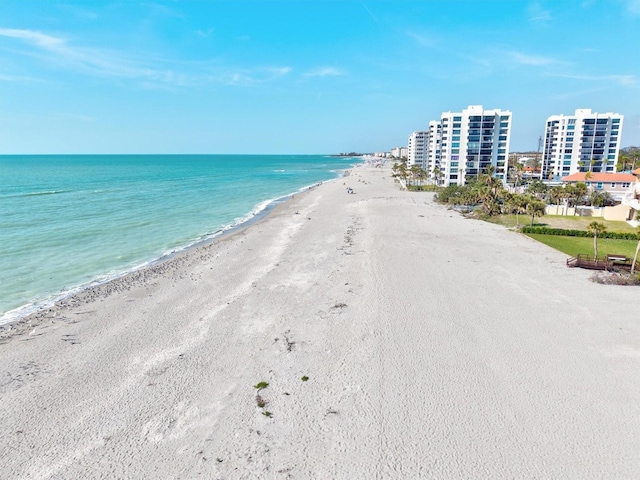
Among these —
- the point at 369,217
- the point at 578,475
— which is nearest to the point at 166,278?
the point at 578,475

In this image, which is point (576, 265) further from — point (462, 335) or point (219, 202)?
point (219, 202)

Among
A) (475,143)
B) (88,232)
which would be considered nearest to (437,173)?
(475,143)

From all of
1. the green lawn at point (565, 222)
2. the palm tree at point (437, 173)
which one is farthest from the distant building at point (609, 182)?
the palm tree at point (437, 173)

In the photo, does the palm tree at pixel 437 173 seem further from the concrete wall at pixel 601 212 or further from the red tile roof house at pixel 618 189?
the concrete wall at pixel 601 212

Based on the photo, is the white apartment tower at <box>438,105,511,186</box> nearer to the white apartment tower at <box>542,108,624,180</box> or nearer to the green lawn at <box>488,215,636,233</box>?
the white apartment tower at <box>542,108,624,180</box>

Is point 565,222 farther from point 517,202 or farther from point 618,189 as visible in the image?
point 618,189

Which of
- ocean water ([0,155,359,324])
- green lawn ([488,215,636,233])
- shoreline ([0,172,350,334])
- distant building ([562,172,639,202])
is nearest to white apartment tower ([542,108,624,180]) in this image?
distant building ([562,172,639,202])
